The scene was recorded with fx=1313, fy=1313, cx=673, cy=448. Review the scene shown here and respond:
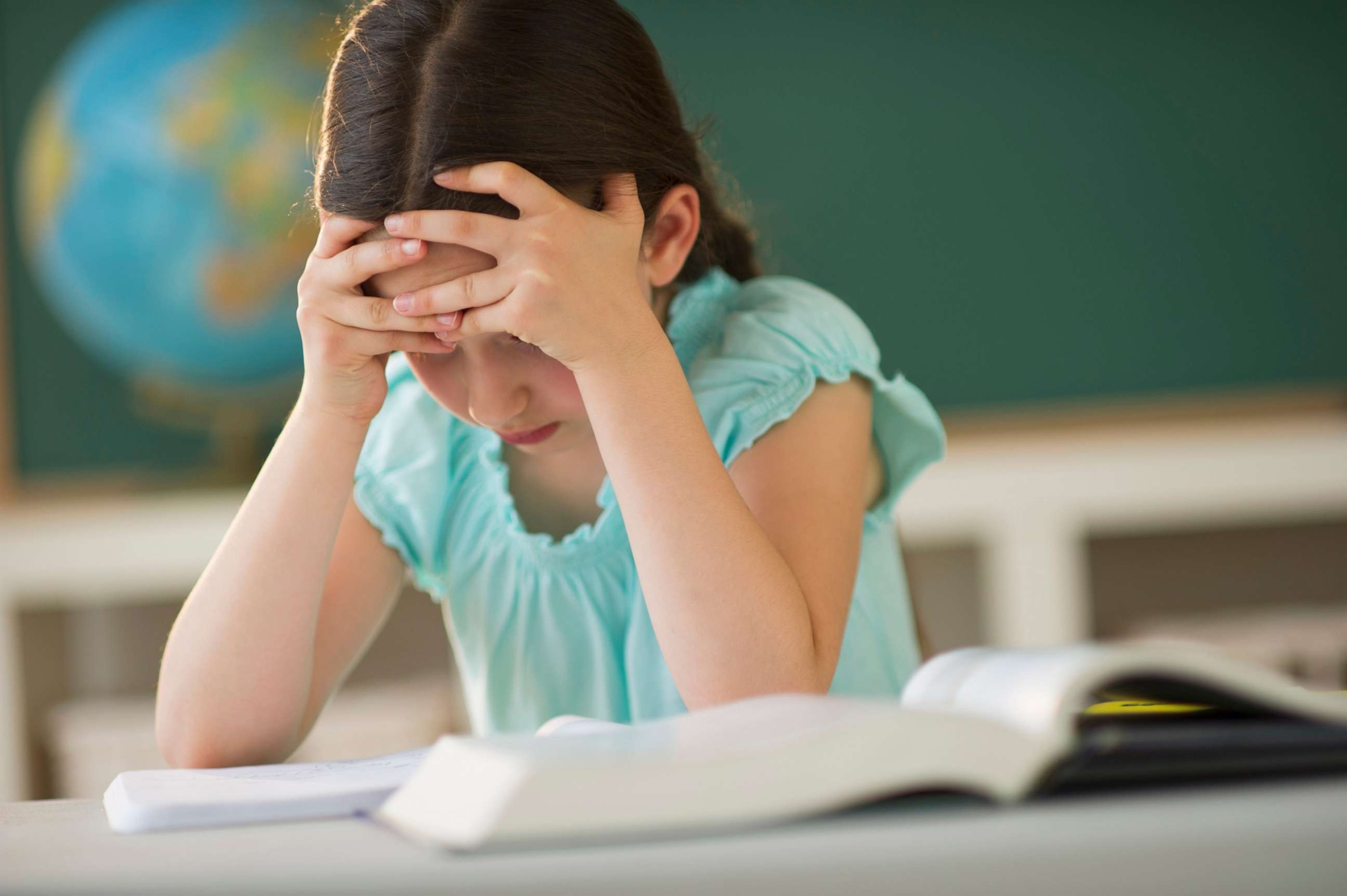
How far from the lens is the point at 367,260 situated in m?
0.66

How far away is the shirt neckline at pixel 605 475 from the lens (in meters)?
0.88

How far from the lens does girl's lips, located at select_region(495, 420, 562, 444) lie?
762 mm

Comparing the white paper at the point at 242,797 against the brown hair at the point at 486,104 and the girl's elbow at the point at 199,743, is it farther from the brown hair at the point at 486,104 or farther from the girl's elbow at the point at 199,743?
the brown hair at the point at 486,104

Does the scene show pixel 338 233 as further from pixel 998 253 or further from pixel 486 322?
pixel 998 253

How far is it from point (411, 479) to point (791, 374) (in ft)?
0.93

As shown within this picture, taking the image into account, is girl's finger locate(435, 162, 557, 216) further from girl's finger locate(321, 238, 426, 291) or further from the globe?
the globe

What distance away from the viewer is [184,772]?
1.92 feet

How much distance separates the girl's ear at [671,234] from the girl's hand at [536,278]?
0.38 ft

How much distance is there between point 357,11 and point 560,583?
1.29 feet

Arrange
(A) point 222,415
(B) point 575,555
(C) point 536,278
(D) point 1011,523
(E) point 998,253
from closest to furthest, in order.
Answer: (C) point 536,278
(B) point 575,555
(D) point 1011,523
(A) point 222,415
(E) point 998,253

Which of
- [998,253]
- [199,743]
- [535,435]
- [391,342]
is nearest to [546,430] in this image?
[535,435]

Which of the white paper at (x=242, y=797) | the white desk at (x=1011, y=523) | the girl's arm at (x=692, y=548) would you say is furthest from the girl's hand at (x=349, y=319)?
the white desk at (x=1011, y=523)

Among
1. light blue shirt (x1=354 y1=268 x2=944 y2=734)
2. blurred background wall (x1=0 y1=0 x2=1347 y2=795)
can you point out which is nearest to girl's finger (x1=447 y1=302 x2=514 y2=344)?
light blue shirt (x1=354 y1=268 x2=944 y2=734)

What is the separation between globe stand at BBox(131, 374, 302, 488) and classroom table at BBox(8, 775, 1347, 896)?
1.33 metres
